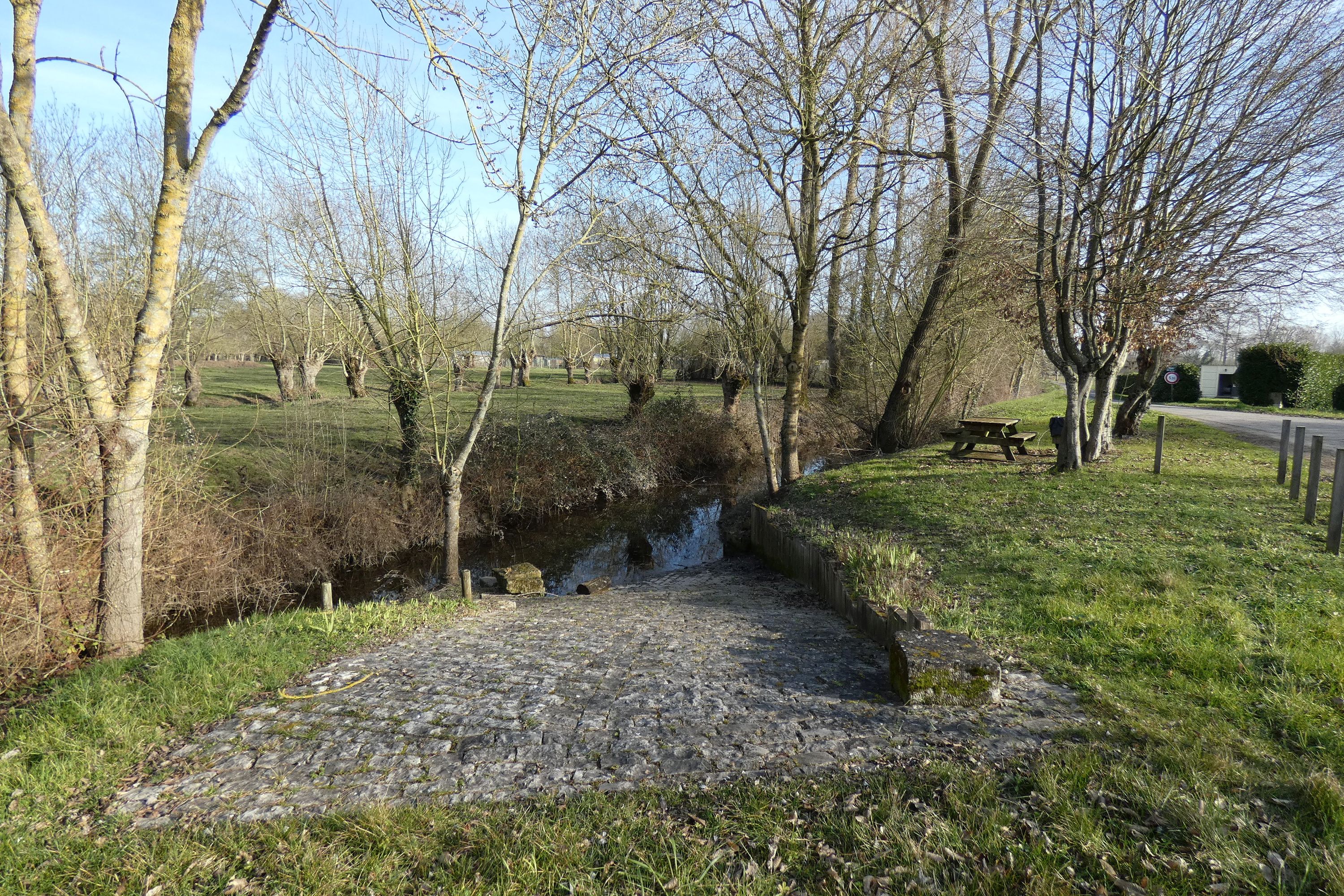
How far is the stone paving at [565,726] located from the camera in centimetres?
380

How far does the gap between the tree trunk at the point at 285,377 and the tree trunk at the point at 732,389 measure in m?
11.8

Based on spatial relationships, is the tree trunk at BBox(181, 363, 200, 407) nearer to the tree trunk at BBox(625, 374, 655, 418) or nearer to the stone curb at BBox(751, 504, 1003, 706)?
the tree trunk at BBox(625, 374, 655, 418)

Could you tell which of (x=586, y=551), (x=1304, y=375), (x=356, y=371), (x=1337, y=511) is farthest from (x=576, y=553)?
(x=1304, y=375)

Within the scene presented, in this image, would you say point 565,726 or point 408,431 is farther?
point 408,431

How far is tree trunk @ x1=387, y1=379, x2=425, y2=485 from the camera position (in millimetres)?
12445

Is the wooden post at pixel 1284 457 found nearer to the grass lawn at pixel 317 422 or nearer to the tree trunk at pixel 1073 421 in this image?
the tree trunk at pixel 1073 421

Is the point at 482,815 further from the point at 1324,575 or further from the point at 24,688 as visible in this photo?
the point at 1324,575

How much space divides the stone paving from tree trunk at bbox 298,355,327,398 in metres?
8.78

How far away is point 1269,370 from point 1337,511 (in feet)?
83.7

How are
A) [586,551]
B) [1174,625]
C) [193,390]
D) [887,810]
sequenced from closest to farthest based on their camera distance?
[887,810] < [1174,625] < [586,551] < [193,390]

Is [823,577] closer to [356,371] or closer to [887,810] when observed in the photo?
[887,810]

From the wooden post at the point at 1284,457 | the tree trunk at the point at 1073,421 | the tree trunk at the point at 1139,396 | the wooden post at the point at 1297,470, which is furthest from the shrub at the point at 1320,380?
the wooden post at the point at 1297,470

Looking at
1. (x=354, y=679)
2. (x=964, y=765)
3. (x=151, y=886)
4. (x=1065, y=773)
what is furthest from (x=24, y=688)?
(x=1065, y=773)

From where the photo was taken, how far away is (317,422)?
514 inches
